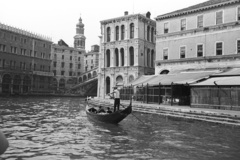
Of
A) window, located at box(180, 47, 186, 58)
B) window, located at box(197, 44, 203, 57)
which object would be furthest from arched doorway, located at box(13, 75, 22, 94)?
window, located at box(197, 44, 203, 57)

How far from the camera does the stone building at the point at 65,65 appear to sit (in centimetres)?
7225

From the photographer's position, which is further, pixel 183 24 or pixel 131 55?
pixel 131 55

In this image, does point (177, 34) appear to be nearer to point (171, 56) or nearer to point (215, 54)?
point (171, 56)

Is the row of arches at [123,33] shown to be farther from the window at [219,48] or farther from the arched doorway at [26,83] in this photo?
the arched doorway at [26,83]

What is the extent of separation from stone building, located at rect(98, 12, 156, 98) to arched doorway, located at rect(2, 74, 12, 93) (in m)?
20.9

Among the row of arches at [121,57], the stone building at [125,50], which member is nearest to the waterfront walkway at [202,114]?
the stone building at [125,50]

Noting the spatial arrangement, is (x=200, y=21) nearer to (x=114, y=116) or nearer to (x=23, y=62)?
(x=114, y=116)

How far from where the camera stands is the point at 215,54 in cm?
2438

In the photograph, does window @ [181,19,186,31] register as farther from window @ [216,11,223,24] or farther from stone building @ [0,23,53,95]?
stone building @ [0,23,53,95]

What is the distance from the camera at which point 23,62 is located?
180ft

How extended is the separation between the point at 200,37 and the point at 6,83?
4014cm

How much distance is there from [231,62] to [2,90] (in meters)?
42.6

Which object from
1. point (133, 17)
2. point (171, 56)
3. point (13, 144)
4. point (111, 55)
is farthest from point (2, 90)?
point (13, 144)

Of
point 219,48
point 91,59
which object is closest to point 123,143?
point 219,48
